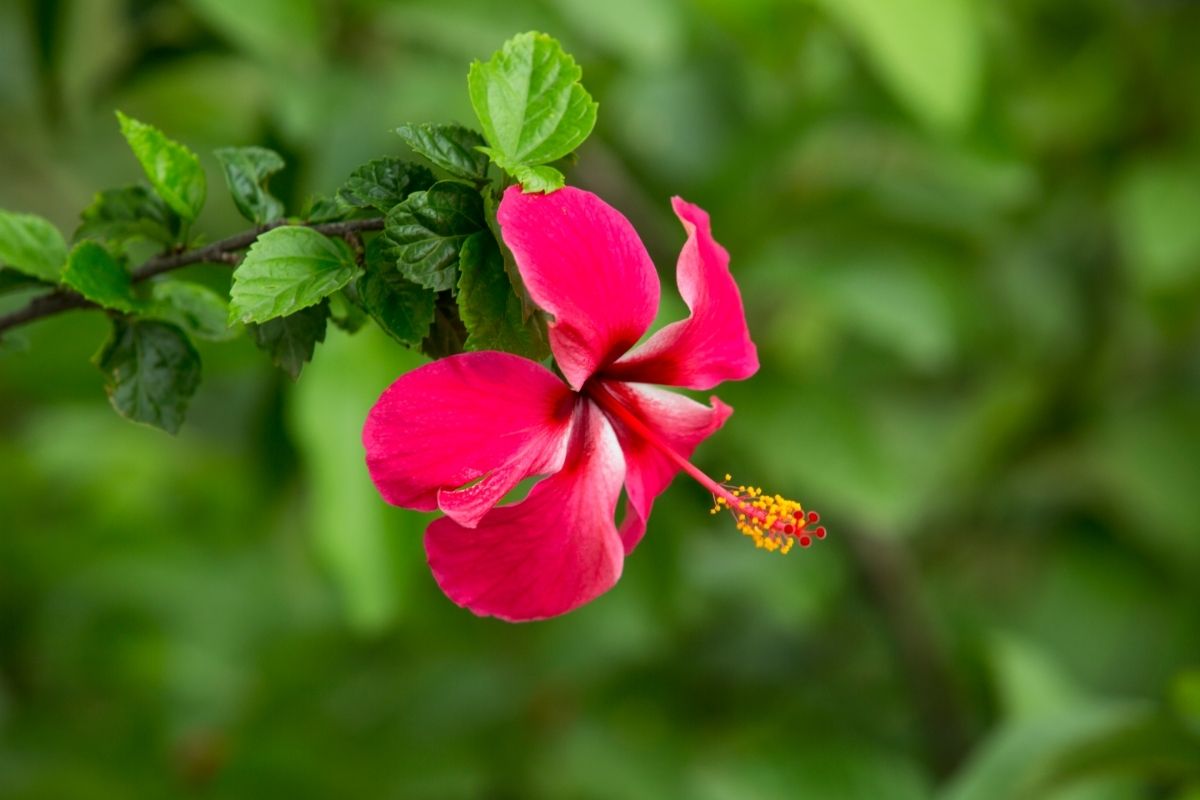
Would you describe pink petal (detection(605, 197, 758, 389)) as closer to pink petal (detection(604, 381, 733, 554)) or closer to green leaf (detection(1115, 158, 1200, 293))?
pink petal (detection(604, 381, 733, 554))

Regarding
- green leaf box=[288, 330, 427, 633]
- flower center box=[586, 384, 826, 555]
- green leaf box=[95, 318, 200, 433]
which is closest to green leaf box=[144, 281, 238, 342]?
green leaf box=[95, 318, 200, 433]

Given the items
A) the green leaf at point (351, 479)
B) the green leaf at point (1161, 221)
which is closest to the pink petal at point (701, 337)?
the green leaf at point (351, 479)

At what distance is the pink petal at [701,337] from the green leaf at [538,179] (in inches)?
1.5

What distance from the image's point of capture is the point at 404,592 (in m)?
0.84

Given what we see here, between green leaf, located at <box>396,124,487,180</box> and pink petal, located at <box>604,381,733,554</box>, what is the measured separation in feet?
0.24

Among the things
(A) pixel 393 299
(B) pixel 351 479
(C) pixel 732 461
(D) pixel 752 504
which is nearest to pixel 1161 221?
(C) pixel 732 461

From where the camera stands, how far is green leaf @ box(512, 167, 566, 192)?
318 millimetres

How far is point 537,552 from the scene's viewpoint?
0.35m

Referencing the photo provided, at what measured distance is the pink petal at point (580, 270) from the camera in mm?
322

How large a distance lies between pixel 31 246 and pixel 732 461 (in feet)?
2.70

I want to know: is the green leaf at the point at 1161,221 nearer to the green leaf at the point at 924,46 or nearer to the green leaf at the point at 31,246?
the green leaf at the point at 924,46

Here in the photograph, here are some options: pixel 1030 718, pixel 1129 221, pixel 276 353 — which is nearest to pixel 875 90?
pixel 1129 221

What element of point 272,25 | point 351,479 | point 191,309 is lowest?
point 351,479

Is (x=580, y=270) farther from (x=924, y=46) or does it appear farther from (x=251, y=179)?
(x=924, y=46)
